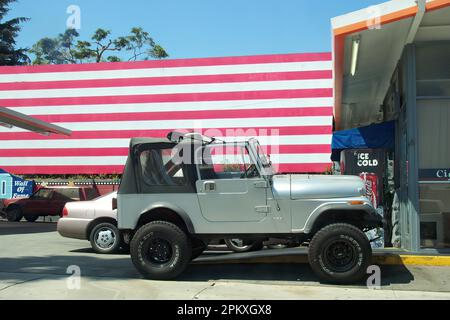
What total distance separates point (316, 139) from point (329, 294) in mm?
16519

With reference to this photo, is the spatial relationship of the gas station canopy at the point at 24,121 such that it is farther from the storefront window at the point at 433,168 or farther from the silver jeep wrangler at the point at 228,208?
the storefront window at the point at 433,168

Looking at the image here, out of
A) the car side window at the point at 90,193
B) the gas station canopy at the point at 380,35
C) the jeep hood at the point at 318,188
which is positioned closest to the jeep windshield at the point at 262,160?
the jeep hood at the point at 318,188

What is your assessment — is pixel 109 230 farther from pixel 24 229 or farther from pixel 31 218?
pixel 31 218

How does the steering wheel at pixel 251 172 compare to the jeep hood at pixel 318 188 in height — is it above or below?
above

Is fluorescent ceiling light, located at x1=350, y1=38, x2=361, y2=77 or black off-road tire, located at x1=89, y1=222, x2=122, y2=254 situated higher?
fluorescent ceiling light, located at x1=350, y1=38, x2=361, y2=77

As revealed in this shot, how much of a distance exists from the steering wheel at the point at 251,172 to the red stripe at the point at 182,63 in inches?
643

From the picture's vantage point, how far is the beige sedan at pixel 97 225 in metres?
10.5

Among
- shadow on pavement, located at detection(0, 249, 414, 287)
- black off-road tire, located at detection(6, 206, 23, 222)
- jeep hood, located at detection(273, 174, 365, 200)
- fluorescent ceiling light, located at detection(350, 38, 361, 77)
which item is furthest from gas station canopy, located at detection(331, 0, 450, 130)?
black off-road tire, located at detection(6, 206, 23, 222)

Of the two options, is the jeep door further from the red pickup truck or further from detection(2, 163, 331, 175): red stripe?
detection(2, 163, 331, 175): red stripe

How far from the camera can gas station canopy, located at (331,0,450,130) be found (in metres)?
8.01

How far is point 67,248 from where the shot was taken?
37.7 feet

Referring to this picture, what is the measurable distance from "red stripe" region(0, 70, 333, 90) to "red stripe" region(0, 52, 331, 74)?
23.3 inches

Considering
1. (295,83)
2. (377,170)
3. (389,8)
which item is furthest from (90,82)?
(389,8)
